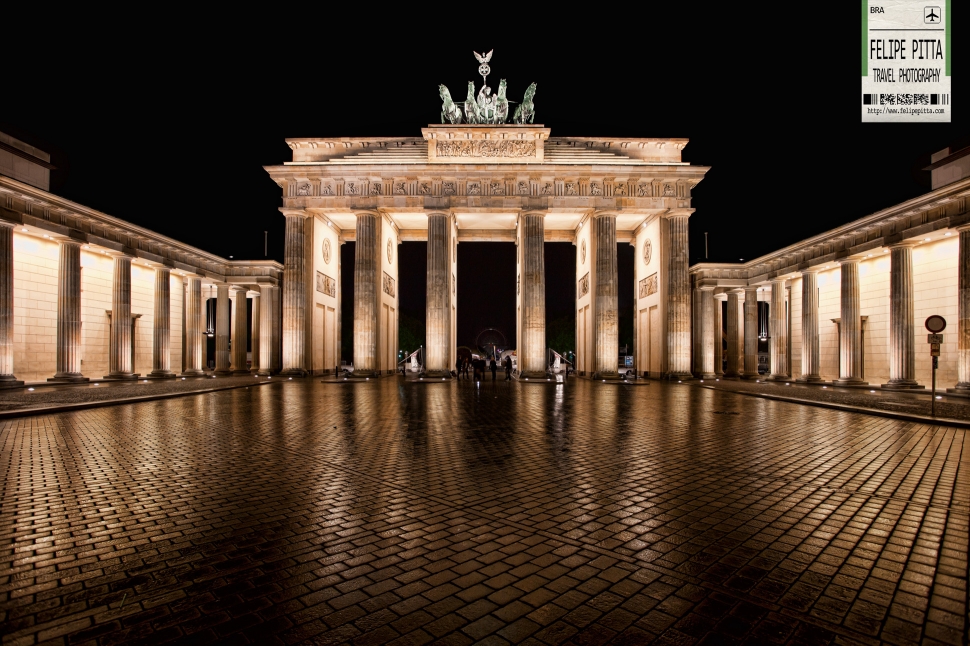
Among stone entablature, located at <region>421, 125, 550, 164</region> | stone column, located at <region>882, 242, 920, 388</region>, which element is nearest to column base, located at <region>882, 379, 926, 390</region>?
stone column, located at <region>882, 242, 920, 388</region>

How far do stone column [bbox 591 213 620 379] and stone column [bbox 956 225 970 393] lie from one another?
16320mm

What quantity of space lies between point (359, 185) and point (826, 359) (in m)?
34.0

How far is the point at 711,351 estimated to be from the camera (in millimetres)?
34156

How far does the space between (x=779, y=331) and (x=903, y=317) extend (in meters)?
10.5

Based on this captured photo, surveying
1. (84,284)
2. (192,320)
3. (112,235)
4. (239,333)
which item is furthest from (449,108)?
(84,284)

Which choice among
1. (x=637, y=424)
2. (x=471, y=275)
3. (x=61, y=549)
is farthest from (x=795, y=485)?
(x=471, y=275)

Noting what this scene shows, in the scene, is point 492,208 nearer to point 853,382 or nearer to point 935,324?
point 853,382

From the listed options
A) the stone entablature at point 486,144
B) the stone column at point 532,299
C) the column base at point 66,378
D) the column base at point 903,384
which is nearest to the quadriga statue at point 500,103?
the stone entablature at point 486,144

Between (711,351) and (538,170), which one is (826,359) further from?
(538,170)

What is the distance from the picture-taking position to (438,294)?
1276 inches

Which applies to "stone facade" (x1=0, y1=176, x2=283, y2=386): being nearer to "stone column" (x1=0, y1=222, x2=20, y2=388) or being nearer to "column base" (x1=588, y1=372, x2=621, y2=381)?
"stone column" (x1=0, y1=222, x2=20, y2=388)

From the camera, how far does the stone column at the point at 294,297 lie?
32.6m

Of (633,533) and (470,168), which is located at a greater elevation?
(470,168)

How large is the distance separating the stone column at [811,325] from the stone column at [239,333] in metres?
39.2
